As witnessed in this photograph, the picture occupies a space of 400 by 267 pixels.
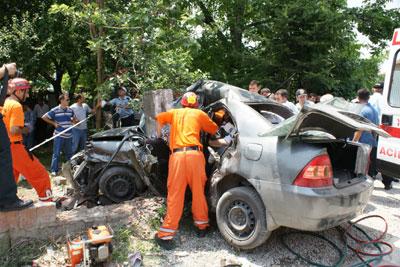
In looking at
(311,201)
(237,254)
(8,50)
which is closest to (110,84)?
(237,254)

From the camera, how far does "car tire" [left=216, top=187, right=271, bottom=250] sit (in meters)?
3.87

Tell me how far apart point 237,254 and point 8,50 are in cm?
896

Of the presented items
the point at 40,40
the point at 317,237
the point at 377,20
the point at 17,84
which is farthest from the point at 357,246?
the point at 377,20

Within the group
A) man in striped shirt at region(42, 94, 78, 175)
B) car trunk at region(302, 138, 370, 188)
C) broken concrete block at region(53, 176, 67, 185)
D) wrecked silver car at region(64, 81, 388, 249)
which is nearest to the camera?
wrecked silver car at region(64, 81, 388, 249)

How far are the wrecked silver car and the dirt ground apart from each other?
26 cm

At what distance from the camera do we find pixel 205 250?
4219 millimetres

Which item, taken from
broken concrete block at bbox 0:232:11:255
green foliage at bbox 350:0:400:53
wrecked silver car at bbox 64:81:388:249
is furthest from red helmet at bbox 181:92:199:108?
green foliage at bbox 350:0:400:53

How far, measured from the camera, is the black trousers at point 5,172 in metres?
3.86

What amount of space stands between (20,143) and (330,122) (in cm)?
374

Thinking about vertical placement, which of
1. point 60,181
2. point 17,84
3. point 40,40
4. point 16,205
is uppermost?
point 40,40

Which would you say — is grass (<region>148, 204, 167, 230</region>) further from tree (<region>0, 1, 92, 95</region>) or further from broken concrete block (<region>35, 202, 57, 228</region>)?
tree (<region>0, 1, 92, 95</region>)

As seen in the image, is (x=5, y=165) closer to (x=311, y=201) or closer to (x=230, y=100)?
(x=230, y=100)

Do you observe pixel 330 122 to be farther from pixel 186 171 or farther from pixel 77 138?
pixel 77 138

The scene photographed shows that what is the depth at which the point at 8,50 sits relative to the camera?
10086mm
